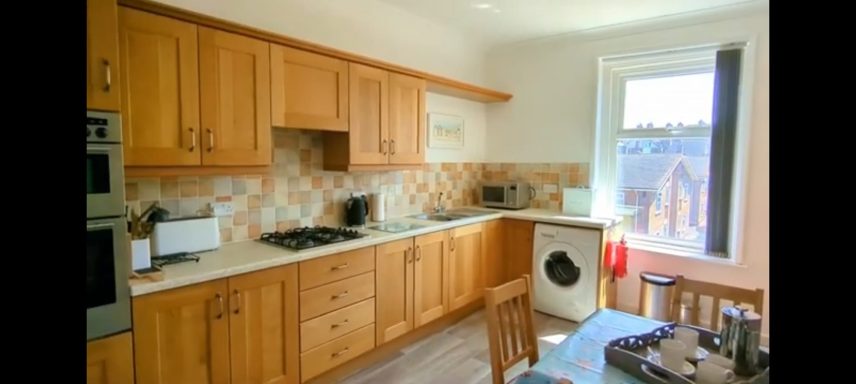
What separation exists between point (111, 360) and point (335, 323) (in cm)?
102

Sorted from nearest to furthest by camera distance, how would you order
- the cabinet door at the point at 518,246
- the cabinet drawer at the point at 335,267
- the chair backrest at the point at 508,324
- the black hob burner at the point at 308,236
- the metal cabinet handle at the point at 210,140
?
1. the chair backrest at the point at 508,324
2. the metal cabinet handle at the point at 210,140
3. the cabinet drawer at the point at 335,267
4. the black hob burner at the point at 308,236
5. the cabinet door at the point at 518,246

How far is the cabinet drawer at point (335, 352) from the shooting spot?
222 cm

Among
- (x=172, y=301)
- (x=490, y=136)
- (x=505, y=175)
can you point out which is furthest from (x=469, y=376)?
(x=490, y=136)

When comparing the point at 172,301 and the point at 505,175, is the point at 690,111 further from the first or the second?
the point at 172,301

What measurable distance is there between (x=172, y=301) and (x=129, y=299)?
16 centimetres

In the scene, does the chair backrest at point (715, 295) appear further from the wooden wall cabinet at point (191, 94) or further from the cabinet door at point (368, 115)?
the wooden wall cabinet at point (191, 94)

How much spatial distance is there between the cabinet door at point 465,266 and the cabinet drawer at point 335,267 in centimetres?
82

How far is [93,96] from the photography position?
1.50m

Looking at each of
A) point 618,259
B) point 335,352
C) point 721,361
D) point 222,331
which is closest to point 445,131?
point 618,259

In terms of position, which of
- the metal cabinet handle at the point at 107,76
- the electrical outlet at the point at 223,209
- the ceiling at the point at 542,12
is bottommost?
the electrical outlet at the point at 223,209

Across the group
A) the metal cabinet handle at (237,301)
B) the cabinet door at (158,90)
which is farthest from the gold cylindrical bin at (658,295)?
the cabinet door at (158,90)

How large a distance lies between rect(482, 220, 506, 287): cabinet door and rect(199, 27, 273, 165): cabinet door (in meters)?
1.92

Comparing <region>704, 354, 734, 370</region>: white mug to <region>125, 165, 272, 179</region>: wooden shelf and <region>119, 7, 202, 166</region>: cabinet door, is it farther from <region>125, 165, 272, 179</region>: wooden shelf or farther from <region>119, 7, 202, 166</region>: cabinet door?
<region>119, 7, 202, 166</region>: cabinet door

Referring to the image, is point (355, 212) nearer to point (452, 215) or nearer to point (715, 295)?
point (452, 215)
